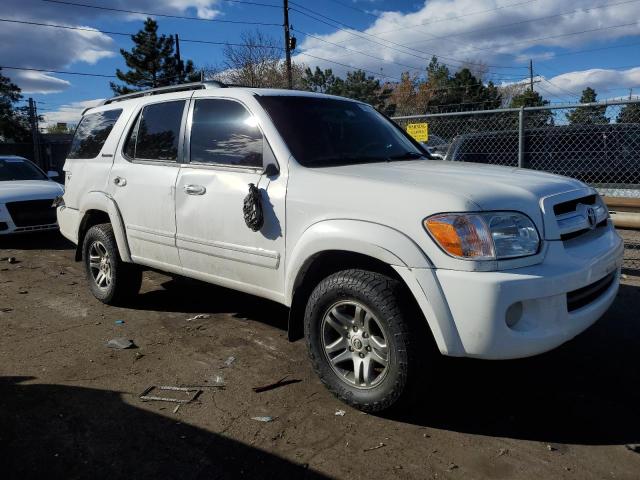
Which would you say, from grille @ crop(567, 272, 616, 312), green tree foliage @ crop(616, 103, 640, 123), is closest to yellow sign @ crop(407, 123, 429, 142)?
green tree foliage @ crop(616, 103, 640, 123)

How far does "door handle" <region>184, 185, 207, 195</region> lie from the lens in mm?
3936

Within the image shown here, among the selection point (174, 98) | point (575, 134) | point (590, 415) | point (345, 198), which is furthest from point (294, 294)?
point (575, 134)

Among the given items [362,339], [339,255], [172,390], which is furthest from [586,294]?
[172,390]

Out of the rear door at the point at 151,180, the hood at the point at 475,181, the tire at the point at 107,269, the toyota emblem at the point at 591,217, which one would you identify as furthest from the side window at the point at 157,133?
the toyota emblem at the point at 591,217

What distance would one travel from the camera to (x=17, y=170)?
32.7ft

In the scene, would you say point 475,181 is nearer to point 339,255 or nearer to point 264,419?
point 339,255

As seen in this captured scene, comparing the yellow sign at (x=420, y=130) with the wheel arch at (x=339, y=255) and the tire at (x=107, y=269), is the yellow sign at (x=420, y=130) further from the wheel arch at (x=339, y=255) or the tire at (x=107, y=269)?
the wheel arch at (x=339, y=255)

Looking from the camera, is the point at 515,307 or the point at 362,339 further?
the point at 362,339

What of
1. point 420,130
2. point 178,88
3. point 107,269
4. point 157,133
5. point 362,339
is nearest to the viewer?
point 362,339

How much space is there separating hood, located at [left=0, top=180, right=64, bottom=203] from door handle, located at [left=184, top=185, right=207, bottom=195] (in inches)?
232

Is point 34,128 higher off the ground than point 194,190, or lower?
higher

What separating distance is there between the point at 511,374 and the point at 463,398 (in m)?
0.54

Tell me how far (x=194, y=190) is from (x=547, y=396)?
2.74 meters

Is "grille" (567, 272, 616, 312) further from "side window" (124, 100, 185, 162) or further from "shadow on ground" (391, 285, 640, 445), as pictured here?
"side window" (124, 100, 185, 162)
